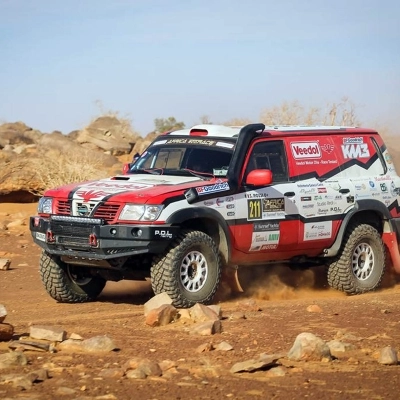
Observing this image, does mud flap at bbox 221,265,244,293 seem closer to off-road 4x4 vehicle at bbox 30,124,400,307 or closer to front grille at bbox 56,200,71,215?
off-road 4x4 vehicle at bbox 30,124,400,307

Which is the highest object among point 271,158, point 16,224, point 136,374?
point 271,158

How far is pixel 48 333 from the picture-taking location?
7.84 m

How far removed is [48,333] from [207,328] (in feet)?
4.53

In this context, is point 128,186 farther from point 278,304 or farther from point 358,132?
point 358,132

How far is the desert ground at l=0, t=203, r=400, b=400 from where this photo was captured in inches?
256

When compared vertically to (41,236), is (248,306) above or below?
below

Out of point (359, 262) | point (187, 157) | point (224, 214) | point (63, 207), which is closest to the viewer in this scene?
point (63, 207)

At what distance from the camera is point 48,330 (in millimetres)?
7855

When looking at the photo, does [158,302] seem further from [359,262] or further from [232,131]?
[359,262]

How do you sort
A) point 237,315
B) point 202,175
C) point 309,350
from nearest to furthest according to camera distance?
1. point 309,350
2. point 237,315
3. point 202,175

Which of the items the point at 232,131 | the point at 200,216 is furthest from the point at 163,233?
the point at 232,131

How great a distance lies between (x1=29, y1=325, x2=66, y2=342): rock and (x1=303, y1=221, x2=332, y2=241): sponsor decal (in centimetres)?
428

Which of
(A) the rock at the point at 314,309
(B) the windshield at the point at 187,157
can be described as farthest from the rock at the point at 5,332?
(B) the windshield at the point at 187,157

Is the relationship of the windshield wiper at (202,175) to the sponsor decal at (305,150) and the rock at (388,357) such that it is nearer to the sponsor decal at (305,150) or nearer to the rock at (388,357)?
the sponsor decal at (305,150)
